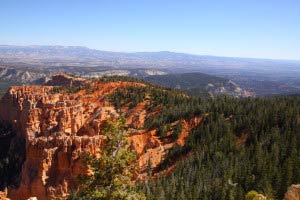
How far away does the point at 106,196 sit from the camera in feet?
52.0

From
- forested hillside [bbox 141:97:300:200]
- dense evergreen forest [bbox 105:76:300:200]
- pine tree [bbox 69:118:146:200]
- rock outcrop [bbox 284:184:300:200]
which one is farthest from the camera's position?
dense evergreen forest [bbox 105:76:300:200]

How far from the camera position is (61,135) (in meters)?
59.8

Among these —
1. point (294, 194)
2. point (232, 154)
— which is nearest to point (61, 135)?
point (232, 154)

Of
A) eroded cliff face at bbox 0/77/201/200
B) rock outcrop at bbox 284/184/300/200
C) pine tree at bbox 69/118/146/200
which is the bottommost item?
eroded cliff face at bbox 0/77/201/200

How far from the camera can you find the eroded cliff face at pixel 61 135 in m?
52.7

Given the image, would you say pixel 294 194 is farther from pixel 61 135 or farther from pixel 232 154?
pixel 61 135

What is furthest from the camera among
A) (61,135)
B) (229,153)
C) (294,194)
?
(61,135)

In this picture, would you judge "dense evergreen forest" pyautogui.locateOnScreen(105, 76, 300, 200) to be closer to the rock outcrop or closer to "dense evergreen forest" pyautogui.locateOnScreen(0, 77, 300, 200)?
"dense evergreen forest" pyautogui.locateOnScreen(0, 77, 300, 200)

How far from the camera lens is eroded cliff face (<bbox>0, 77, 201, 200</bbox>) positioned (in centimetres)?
5266

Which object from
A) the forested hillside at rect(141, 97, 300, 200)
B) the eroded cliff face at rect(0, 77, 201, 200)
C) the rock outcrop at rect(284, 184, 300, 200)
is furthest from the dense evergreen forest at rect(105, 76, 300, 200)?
the rock outcrop at rect(284, 184, 300, 200)

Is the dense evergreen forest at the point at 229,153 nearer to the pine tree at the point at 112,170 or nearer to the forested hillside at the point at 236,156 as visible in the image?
the forested hillside at the point at 236,156

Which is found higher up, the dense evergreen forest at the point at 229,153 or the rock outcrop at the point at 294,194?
the rock outcrop at the point at 294,194

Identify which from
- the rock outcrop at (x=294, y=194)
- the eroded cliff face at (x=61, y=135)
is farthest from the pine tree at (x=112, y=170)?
the eroded cliff face at (x=61, y=135)

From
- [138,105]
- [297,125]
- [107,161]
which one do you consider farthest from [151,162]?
[107,161]
